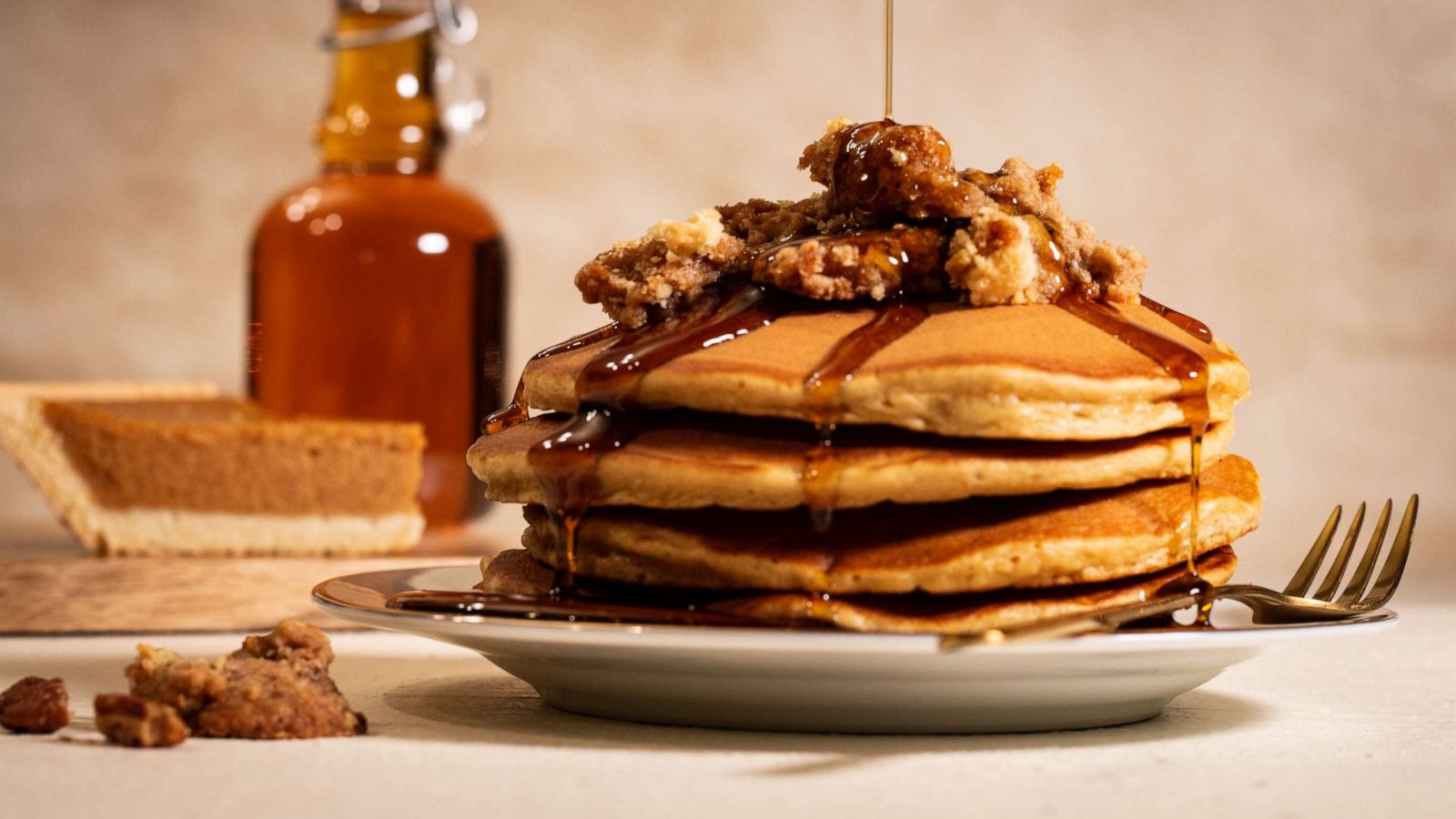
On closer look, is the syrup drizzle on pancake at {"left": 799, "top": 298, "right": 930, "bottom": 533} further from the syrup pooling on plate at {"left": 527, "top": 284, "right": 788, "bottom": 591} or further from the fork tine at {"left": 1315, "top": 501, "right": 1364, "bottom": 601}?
the fork tine at {"left": 1315, "top": 501, "right": 1364, "bottom": 601}

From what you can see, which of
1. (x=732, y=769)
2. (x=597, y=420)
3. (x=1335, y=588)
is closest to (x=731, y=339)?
(x=597, y=420)

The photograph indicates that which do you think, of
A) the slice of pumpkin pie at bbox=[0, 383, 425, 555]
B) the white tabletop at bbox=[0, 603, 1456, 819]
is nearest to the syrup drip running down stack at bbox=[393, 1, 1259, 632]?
the white tabletop at bbox=[0, 603, 1456, 819]

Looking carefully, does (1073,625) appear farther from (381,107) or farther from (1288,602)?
(381,107)

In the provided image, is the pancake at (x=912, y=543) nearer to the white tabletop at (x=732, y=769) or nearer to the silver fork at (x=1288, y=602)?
the silver fork at (x=1288, y=602)

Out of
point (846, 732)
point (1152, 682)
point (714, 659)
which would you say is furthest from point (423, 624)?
point (1152, 682)

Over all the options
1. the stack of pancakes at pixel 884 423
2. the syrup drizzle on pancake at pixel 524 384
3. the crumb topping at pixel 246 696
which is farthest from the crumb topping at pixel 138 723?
the syrup drizzle on pancake at pixel 524 384

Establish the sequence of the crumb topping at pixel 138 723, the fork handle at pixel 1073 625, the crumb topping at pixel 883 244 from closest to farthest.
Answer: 1. the fork handle at pixel 1073 625
2. the crumb topping at pixel 138 723
3. the crumb topping at pixel 883 244
